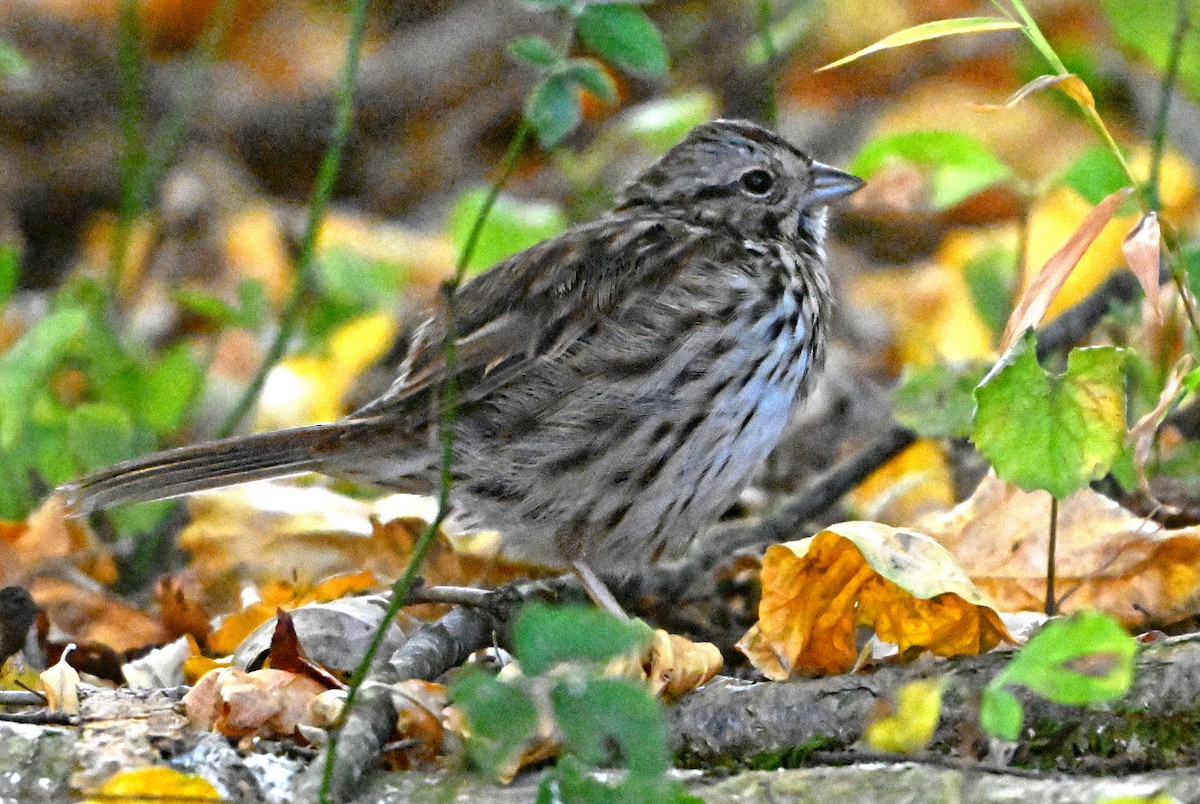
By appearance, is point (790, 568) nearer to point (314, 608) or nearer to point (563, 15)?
point (314, 608)

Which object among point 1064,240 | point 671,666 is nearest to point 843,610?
point 671,666

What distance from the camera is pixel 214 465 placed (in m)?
3.48

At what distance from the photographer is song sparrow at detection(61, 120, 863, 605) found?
3.40 m

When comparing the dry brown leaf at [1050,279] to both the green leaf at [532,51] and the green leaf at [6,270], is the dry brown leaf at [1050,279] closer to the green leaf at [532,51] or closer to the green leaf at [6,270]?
the green leaf at [532,51]

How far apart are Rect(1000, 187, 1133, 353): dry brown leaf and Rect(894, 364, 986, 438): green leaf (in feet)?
3.39

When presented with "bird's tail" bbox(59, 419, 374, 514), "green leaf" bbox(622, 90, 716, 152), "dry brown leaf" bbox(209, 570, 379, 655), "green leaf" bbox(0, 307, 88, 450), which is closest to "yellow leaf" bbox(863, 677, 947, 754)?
"dry brown leaf" bbox(209, 570, 379, 655)

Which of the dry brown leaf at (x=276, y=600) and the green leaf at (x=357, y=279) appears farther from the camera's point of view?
the green leaf at (x=357, y=279)

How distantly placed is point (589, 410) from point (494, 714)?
1.57 m

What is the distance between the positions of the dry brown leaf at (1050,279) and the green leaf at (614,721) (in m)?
0.93

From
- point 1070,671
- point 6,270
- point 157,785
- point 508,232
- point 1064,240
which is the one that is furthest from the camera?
point 1064,240

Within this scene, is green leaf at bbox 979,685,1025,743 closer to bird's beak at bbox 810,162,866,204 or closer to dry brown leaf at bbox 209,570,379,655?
dry brown leaf at bbox 209,570,379,655

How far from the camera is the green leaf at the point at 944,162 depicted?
144 inches

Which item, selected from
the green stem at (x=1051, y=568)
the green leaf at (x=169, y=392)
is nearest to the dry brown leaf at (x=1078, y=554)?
the green stem at (x=1051, y=568)

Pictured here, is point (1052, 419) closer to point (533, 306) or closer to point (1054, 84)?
point (1054, 84)
